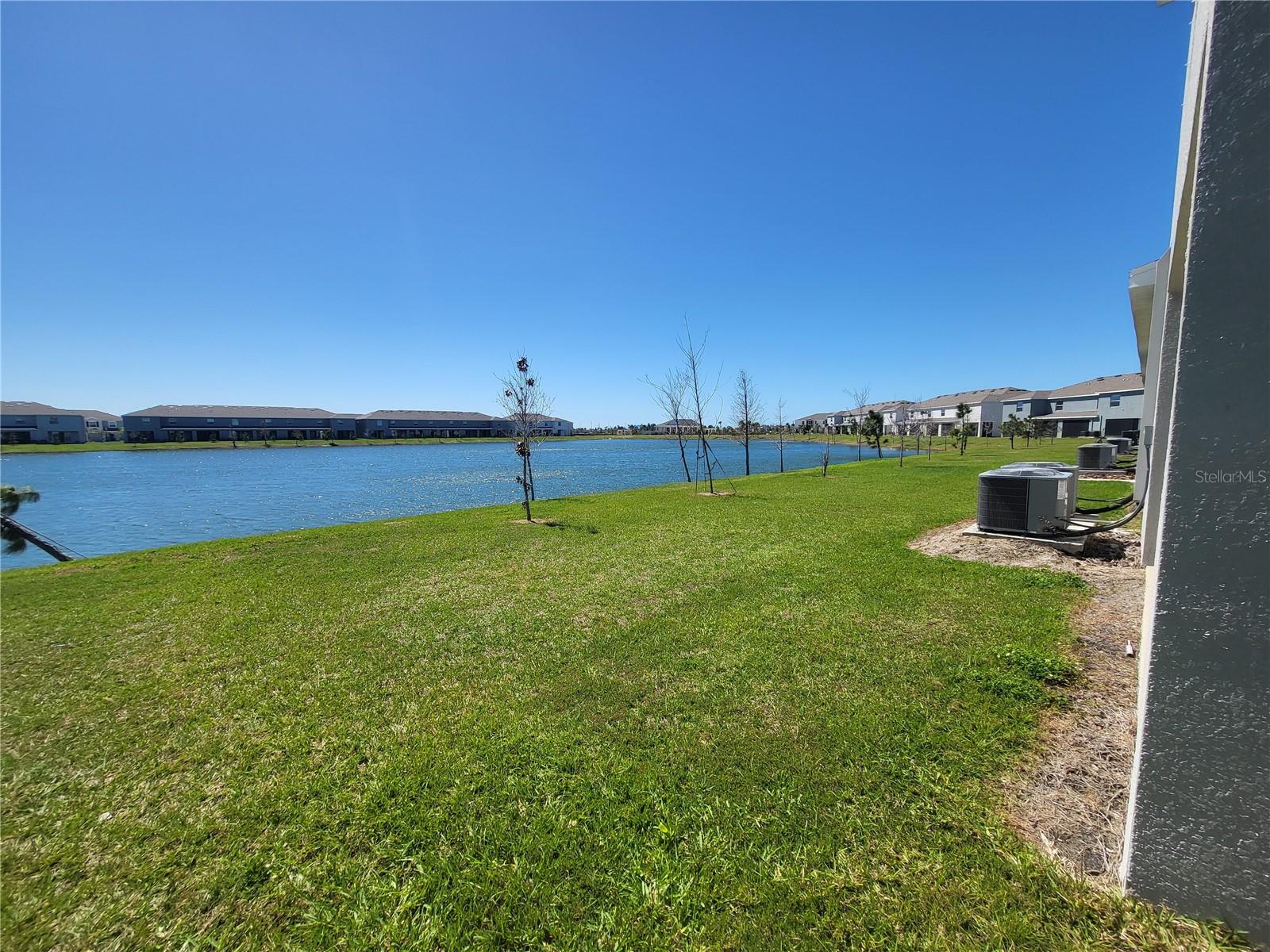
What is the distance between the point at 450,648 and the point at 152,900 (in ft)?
8.66

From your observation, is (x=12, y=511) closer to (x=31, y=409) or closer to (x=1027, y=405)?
(x=1027, y=405)

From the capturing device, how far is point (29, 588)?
24.2ft

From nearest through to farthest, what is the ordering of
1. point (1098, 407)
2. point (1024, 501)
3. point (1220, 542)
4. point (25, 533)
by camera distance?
point (1220, 542) < point (1024, 501) < point (25, 533) < point (1098, 407)

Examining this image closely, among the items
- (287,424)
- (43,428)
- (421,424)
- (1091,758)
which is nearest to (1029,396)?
(1091,758)

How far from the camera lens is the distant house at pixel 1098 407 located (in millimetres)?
42188

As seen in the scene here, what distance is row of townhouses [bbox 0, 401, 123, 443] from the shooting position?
64250 millimetres

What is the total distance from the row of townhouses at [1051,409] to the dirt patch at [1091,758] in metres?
38.5

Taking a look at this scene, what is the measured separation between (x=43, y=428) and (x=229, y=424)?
2053 cm

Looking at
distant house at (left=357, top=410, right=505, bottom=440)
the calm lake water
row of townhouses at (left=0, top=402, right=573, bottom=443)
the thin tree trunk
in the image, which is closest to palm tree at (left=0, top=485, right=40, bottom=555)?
the thin tree trunk

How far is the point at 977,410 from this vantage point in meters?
63.7

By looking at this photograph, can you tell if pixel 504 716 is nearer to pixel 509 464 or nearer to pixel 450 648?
pixel 450 648

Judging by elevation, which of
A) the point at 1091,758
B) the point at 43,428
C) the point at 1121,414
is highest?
the point at 43,428

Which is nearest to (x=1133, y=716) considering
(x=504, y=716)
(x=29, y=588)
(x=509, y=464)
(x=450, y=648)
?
(x=504, y=716)

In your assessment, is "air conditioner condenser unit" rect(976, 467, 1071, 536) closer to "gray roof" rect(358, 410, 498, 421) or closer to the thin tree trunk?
the thin tree trunk
